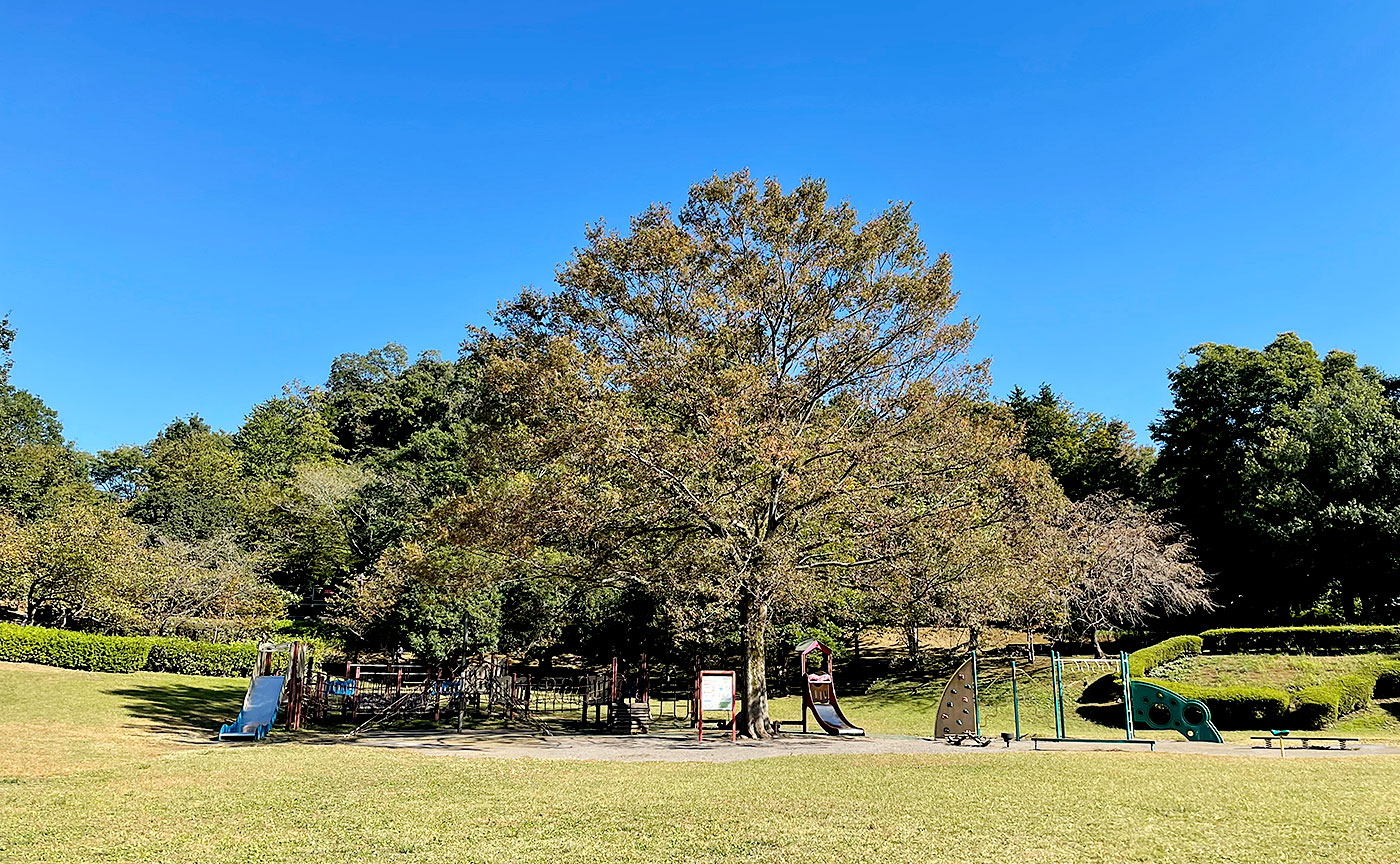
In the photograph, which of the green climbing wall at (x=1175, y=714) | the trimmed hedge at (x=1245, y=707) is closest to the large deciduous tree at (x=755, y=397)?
the green climbing wall at (x=1175, y=714)

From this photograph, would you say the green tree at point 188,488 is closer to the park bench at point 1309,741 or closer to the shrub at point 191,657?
the shrub at point 191,657

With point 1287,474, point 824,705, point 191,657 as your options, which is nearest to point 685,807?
point 824,705

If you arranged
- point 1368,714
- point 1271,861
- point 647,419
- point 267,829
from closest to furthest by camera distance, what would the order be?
point 1271,861 < point 267,829 < point 647,419 < point 1368,714

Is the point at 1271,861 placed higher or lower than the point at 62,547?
lower

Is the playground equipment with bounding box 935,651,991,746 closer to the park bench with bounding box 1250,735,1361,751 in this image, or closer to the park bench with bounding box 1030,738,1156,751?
the park bench with bounding box 1030,738,1156,751

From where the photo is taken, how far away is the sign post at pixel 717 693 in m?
15.7

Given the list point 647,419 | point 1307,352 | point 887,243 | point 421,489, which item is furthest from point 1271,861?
point 1307,352

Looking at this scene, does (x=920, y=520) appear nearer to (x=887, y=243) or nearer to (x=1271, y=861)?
(x=887, y=243)

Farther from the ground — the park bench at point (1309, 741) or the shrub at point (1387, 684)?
the shrub at point (1387, 684)

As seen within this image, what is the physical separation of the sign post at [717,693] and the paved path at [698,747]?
0.56m

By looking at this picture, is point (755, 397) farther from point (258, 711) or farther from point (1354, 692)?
point (1354, 692)

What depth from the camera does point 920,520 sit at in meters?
15.3

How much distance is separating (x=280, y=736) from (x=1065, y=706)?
17.3 meters

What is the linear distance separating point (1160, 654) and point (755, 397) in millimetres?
16889
